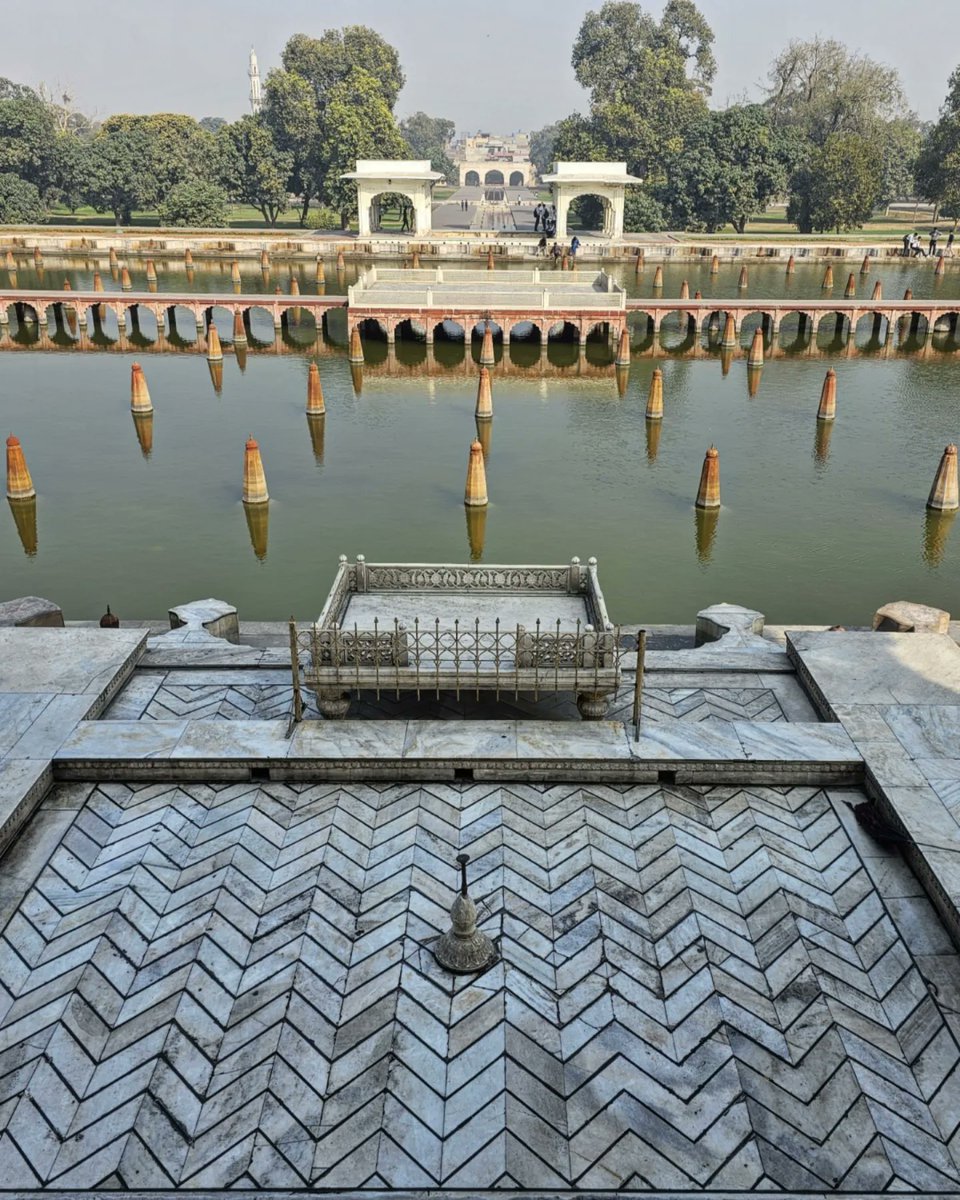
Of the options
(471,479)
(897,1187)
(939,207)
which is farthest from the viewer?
(939,207)

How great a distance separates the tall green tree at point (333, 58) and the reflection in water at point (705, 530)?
226 feet

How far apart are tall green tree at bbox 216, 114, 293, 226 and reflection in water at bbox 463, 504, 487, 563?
59.6 meters

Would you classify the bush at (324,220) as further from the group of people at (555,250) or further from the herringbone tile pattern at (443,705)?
the herringbone tile pattern at (443,705)

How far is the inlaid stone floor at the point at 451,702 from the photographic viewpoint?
10984 mm

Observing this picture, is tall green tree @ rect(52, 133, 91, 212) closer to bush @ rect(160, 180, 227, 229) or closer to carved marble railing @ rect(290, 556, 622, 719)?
bush @ rect(160, 180, 227, 229)

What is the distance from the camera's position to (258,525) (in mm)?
22703

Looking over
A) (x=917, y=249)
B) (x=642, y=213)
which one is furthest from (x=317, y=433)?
(x=642, y=213)

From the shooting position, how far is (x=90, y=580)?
19.9 m

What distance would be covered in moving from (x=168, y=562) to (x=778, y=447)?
16.4 metres

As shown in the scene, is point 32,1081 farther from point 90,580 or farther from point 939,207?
point 939,207

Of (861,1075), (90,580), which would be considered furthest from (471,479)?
(861,1075)

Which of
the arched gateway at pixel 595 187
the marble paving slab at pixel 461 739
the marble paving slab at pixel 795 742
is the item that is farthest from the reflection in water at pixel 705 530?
the arched gateway at pixel 595 187

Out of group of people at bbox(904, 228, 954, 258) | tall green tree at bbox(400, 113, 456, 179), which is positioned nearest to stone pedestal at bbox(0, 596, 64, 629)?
group of people at bbox(904, 228, 954, 258)

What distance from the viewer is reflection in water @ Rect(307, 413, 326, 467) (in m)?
27.4
